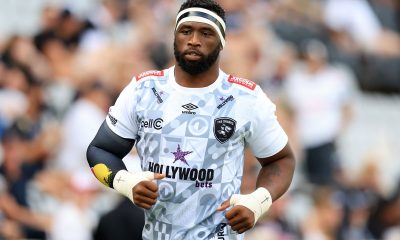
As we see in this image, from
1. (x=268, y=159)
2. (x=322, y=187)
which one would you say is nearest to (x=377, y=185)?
(x=322, y=187)

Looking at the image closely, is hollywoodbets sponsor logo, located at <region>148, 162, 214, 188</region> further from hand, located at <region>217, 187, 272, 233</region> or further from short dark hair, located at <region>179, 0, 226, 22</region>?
short dark hair, located at <region>179, 0, 226, 22</region>

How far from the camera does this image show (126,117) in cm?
656

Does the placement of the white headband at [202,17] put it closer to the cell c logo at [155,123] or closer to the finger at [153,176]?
the cell c logo at [155,123]

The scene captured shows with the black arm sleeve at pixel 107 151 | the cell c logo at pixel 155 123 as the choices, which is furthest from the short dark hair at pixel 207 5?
the black arm sleeve at pixel 107 151

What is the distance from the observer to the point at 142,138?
654 cm

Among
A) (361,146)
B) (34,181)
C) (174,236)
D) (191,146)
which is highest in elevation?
(191,146)

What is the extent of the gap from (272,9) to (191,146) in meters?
10.4

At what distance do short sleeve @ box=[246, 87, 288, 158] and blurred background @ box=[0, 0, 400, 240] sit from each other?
301 cm

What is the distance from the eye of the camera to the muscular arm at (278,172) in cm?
661

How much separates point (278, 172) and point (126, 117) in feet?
3.14

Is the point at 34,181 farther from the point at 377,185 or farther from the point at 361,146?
the point at 361,146

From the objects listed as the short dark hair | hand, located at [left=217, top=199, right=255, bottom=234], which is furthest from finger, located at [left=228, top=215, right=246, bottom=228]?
the short dark hair

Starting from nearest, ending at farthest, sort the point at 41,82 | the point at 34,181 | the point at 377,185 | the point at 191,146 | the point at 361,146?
the point at 191,146 → the point at 34,181 → the point at 41,82 → the point at 377,185 → the point at 361,146

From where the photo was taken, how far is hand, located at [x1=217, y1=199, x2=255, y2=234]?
612cm
